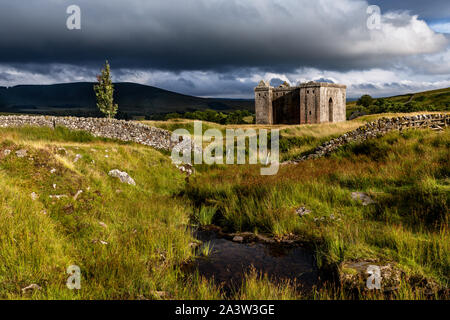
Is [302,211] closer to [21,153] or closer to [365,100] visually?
[21,153]

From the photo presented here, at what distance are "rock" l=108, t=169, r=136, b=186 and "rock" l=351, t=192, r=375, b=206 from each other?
7.94m

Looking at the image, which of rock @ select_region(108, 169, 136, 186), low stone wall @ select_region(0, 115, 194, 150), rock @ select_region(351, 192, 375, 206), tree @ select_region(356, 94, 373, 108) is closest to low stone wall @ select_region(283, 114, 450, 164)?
rock @ select_region(351, 192, 375, 206)

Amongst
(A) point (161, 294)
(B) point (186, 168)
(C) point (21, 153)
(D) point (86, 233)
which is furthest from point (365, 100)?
(A) point (161, 294)

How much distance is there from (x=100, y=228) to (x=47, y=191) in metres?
2.22

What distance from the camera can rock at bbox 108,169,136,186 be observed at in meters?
11.1

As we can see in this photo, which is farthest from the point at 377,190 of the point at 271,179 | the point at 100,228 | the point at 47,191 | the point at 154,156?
the point at 154,156

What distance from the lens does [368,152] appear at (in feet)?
44.4

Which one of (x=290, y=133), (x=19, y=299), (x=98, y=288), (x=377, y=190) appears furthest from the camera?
(x=290, y=133)

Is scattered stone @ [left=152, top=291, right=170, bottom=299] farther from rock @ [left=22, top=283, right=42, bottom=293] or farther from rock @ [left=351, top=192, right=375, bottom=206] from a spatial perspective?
rock @ [left=351, top=192, right=375, bottom=206]

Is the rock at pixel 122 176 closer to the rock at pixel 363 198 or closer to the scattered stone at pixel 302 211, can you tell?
the scattered stone at pixel 302 211

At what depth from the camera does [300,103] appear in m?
51.2

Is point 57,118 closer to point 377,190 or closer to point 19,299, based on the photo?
point 19,299

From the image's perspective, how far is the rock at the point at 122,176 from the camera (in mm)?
11102

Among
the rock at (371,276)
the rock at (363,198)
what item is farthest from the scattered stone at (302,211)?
the rock at (371,276)
